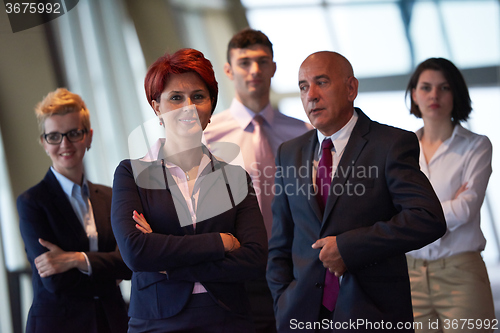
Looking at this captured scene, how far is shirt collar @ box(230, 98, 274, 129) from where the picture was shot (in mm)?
3801

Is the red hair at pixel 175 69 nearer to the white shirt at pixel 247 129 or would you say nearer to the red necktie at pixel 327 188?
the red necktie at pixel 327 188

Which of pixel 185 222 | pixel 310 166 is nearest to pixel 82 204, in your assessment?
pixel 185 222

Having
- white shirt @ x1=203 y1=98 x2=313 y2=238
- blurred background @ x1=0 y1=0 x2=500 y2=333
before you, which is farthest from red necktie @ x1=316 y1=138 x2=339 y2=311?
blurred background @ x1=0 y1=0 x2=500 y2=333

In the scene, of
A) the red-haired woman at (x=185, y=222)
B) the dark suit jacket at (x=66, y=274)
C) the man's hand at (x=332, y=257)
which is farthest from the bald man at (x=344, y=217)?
the dark suit jacket at (x=66, y=274)

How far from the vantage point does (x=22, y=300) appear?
14.0ft

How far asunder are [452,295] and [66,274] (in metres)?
2.26

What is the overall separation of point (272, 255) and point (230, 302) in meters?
0.58

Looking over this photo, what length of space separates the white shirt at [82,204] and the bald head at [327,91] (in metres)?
1.41

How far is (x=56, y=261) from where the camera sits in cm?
287

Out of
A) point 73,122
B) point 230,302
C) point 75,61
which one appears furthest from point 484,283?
point 75,61

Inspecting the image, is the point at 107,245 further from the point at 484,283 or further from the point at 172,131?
the point at 484,283

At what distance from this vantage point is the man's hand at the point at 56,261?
9.37 feet

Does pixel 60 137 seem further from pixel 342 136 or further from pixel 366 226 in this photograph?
pixel 366 226

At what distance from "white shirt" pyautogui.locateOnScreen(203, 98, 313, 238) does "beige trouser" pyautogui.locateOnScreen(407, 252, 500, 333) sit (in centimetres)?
117
